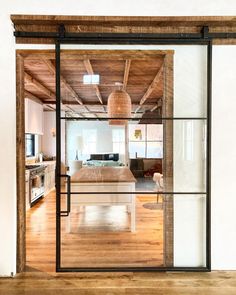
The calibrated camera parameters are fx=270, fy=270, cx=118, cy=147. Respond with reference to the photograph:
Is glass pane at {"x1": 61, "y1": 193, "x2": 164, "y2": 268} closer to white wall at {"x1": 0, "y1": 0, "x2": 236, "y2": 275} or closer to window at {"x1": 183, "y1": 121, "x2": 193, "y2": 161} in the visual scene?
white wall at {"x1": 0, "y1": 0, "x2": 236, "y2": 275}

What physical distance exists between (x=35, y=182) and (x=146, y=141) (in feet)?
13.3

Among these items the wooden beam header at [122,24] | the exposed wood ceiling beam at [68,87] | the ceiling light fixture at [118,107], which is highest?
the wooden beam header at [122,24]

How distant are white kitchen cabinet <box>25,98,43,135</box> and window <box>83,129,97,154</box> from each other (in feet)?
13.0

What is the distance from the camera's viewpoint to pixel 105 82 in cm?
405

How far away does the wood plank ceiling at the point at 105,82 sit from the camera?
130 inches

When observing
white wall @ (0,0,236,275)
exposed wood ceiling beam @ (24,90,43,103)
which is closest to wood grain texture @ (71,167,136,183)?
white wall @ (0,0,236,275)

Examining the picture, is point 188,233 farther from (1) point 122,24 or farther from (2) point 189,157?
(1) point 122,24

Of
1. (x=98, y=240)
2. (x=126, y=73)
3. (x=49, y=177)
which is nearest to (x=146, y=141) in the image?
(x=126, y=73)

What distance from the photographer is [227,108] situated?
3006 mm

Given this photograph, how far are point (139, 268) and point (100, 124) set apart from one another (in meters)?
1.70

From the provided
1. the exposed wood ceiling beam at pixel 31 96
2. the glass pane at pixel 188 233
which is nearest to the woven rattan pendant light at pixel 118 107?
the glass pane at pixel 188 233

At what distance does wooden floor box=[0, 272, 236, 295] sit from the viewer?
266cm

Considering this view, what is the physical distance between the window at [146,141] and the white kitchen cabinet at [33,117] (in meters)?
4.23

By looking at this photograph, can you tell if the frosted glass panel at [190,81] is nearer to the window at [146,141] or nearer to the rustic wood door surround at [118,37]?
the rustic wood door surround at [118,37]
